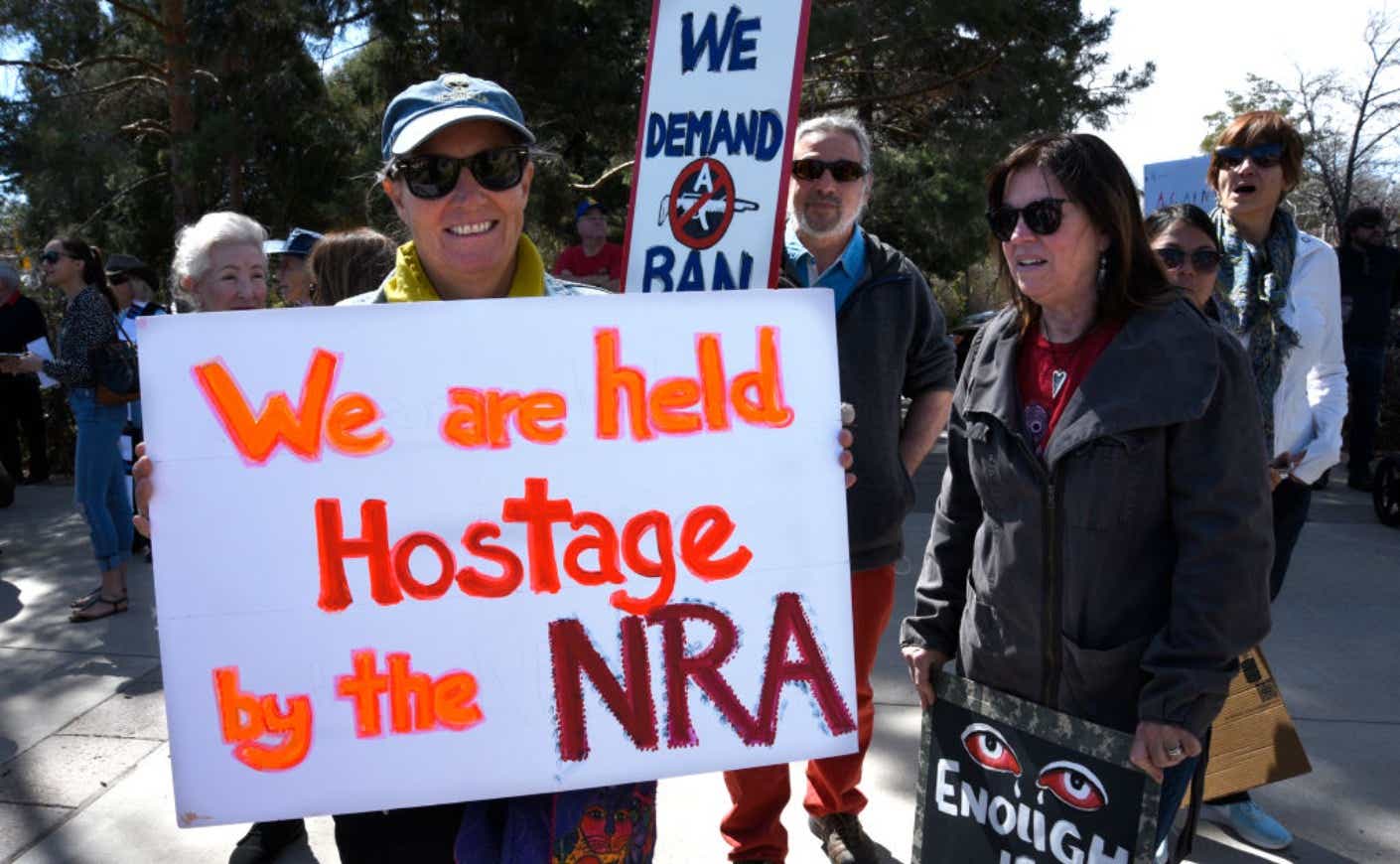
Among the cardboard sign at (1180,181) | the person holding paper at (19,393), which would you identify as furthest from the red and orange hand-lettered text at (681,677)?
the person holding paper at (19,393)

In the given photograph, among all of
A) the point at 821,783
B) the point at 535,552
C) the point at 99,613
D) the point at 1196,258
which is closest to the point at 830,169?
the point at 1196,258

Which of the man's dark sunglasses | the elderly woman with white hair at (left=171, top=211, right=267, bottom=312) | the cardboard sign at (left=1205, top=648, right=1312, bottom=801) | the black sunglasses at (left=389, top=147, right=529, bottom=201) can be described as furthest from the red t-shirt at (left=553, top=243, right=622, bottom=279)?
the black sunglasses at (left=389, top=147, right=529, bottom=201)

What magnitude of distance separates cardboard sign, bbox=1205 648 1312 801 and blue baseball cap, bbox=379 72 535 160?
7.13 feet

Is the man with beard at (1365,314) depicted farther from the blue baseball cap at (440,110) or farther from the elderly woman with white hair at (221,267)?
the blue baseball cap at (440,110)

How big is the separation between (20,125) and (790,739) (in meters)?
11.3

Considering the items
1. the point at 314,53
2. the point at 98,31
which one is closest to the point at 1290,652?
the point at 314,53

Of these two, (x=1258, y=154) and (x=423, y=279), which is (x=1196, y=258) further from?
(x=423, y=279)

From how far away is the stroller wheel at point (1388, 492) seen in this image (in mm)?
6296

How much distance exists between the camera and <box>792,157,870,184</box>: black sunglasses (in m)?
2.81

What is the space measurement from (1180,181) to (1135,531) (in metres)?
2.90

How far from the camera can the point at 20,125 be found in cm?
1038

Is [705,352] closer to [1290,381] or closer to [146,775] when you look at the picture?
[1290,381]

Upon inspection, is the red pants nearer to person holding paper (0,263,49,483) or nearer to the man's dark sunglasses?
the man's dark sunglasses

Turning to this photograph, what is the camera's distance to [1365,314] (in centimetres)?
736
